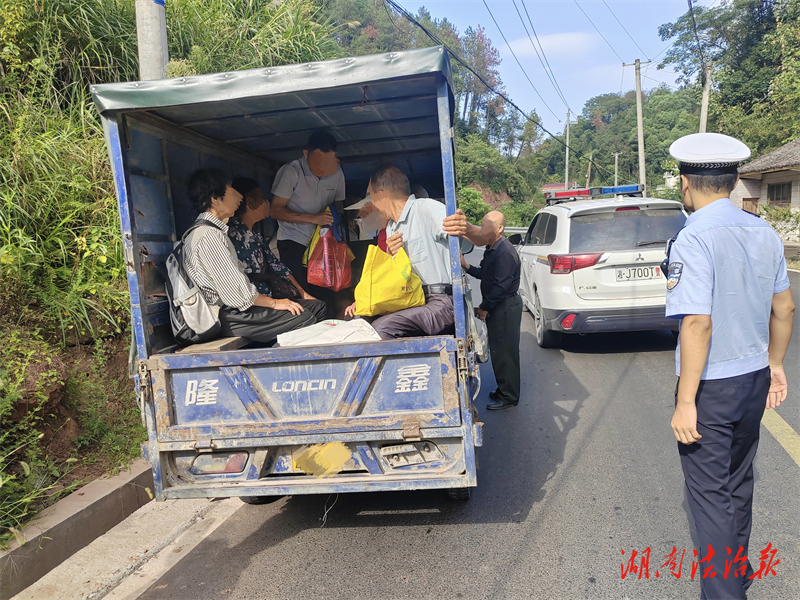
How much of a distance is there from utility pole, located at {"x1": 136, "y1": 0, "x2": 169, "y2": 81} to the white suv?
4.38m

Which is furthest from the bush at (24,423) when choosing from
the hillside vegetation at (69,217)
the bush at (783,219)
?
the bush at (783,219)

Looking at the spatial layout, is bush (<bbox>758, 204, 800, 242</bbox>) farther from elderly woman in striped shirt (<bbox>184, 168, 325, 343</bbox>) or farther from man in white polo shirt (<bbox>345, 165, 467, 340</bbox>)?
elderly woman in striped shirt (<bbox>184, 168, 325, 343</bbox>)

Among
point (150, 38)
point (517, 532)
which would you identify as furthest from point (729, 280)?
point (150, 38)

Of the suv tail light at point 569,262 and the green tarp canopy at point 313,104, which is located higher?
the green tarp canopy at point 313,104

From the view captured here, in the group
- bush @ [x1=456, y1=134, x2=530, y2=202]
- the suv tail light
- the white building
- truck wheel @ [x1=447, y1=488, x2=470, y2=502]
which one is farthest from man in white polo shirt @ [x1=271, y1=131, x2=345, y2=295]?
bush @ [x1=456, y1=134, x2=530, y2=202]

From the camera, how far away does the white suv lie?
20.7 ft

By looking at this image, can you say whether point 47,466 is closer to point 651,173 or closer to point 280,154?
point 280,154

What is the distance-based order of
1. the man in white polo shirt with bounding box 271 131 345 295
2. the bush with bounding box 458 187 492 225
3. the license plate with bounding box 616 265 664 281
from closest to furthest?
the man in white polo shirt with bounding box 271 131 345 295 → the license plate with bounding box 616 265 664 281 → the bush with bounding box 458 187 492 225

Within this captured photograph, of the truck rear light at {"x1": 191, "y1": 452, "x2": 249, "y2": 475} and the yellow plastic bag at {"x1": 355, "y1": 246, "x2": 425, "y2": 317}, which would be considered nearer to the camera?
the truck rear light at {"x1": 191, "y1": 452, "x2": 249, "y2": 475}

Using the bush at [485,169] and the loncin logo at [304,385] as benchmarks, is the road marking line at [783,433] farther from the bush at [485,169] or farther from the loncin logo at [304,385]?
the bush at [485,169]

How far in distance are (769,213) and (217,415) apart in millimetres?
19703

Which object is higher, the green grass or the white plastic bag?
the white plastic bag

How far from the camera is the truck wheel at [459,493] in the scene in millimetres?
3619

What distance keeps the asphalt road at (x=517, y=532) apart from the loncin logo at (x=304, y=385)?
949mm
